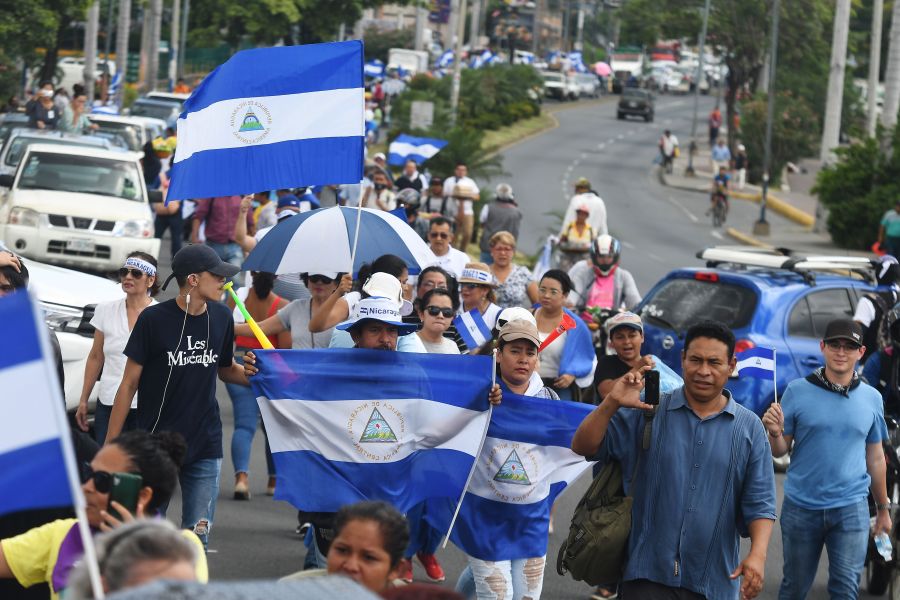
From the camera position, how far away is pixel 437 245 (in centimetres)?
1422

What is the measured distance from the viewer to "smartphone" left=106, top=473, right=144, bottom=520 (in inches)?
193

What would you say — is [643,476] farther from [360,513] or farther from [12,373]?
[12,373]

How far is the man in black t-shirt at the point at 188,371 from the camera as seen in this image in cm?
793

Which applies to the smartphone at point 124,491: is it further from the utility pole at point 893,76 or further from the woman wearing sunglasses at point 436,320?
the utility pole at point 893,76

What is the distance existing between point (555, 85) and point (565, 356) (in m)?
81.8

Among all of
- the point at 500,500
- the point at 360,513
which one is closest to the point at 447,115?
the point at 500,500

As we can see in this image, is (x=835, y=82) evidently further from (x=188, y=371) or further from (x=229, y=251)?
(x=188, y=371)

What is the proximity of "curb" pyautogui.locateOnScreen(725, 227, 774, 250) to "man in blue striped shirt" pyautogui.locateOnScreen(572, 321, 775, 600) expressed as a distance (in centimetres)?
3348

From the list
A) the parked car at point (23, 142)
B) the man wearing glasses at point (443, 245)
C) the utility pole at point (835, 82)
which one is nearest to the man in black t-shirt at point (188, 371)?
the man wearing glasses at point (443, 245)

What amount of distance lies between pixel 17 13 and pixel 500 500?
1373 inches

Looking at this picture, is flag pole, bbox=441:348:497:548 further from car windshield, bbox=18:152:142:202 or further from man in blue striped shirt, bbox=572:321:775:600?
car windshield, bbox=18:152:142:202

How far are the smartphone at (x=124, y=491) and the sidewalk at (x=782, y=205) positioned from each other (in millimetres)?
32198

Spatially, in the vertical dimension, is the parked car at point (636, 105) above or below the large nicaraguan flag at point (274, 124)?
above

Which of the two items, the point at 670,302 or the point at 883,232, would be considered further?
the point at 883,232
